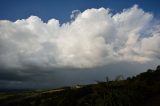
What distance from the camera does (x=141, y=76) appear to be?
315 feet

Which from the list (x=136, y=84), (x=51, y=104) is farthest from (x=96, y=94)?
(x=51, y=104)

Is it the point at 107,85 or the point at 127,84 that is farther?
the point at 127,84

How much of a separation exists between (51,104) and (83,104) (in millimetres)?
18619

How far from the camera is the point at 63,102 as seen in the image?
92062 mm

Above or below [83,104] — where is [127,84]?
above

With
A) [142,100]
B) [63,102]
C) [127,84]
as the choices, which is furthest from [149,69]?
[63,102]

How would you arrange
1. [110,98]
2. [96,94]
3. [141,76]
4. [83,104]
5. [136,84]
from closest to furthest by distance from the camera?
[110,98], [96,94], [83,104], [136,84], [141,76]

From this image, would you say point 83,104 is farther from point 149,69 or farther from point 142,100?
point 149,69

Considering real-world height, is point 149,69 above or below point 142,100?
above

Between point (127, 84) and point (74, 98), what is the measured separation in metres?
18.1

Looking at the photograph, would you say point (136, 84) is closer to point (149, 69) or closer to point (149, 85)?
point (149, 85)

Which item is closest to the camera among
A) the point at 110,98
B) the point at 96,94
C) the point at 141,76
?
the point at 110,98

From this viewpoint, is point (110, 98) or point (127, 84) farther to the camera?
point (127, 84)

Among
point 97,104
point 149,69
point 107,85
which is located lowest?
point 97,104
